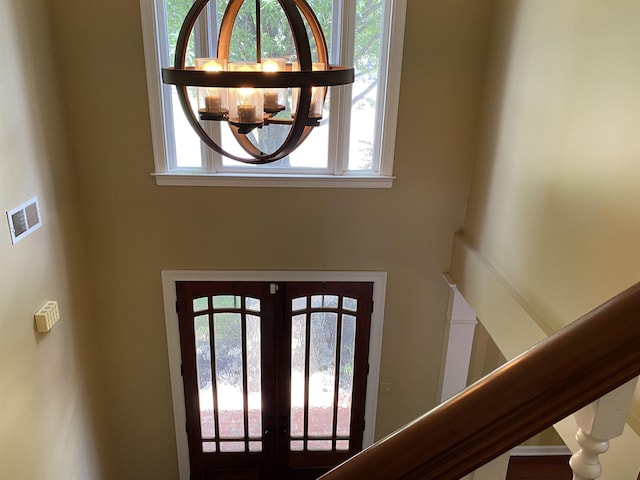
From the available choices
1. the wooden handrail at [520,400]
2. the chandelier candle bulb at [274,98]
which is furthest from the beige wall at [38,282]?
the wooden handrail at [520,400]

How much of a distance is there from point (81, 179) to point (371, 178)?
2113 mm

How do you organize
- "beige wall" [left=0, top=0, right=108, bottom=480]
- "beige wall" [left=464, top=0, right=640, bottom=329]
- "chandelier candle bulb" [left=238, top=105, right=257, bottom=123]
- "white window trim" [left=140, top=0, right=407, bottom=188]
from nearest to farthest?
"chandelier candle bulb" [left=238, top=105, right=257, bottom=123] < "beige wall" [left=464, top=0, right=640, bottom=329] < "beige wall" [left=0, top=0, right=108, bottom=480] < "white window trim" [left=140, top=0, right=407, bottom=188]

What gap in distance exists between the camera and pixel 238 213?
12.1 ft

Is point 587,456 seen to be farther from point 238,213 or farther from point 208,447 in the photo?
point 208,447

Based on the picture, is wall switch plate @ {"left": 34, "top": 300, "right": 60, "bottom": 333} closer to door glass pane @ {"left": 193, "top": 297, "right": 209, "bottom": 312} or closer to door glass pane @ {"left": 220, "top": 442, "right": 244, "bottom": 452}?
door glass pane @ {"left": 193, "top": 297, "right": 209, "bottom": 312}

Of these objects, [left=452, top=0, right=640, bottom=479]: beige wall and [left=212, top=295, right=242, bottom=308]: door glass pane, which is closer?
[left=452, top=0, right=640, bottom=479]: beige wall

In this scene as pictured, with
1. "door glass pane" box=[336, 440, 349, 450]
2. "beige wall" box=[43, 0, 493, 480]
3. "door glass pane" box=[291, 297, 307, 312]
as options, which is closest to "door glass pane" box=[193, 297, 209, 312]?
"beige wall" box=[43, 0, 493, 480]

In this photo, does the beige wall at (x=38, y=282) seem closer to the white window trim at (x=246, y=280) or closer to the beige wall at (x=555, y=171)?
the white window trim at (x=246, y=280)

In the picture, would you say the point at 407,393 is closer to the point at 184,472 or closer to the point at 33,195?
the point at 184,472

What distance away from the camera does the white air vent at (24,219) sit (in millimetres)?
2689

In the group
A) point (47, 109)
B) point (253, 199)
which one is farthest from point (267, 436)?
point (47, 109)

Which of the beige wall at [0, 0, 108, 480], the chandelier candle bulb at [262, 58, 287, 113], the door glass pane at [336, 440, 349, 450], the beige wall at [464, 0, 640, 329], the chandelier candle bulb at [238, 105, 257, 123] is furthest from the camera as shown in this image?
the door glass pane at [336, 440, 349, 450]

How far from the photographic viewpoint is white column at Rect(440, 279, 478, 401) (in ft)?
13.1

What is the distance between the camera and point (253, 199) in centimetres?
365
